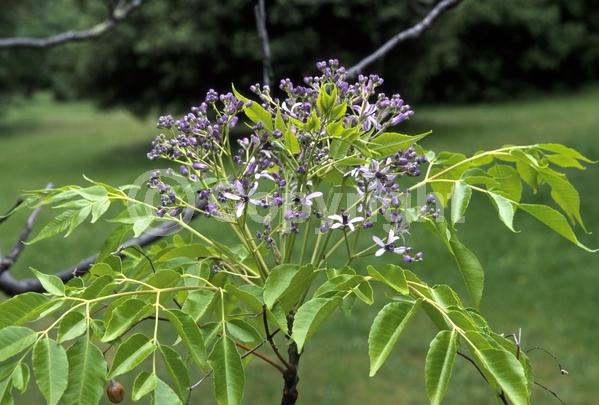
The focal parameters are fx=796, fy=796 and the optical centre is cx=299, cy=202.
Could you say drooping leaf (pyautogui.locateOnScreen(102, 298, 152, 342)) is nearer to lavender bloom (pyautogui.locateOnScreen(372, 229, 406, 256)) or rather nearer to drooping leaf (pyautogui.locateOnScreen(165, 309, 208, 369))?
drooping leaf (pyautogui.locateOnScreen(165, 309, 208, 369))

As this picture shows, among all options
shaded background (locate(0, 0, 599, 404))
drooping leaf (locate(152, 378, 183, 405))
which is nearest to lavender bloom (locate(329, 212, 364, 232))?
drooping leaf (locate(152, 378, 183, 405))

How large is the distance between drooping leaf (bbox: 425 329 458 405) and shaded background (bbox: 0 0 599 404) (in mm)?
3069

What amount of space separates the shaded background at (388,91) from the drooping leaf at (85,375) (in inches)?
125

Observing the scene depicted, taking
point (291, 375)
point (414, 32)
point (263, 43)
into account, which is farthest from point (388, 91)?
point (291, 375)

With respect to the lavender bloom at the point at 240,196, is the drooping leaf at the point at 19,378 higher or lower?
lower

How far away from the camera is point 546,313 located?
648cm

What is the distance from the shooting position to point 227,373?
1022 mm

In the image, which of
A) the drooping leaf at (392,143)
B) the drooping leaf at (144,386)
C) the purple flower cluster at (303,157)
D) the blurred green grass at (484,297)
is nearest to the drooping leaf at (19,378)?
the drooping leaf at (144,386)

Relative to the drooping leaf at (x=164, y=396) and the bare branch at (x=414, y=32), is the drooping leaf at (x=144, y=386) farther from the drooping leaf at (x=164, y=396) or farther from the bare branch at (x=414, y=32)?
the bare branch at (x=414, y=32)

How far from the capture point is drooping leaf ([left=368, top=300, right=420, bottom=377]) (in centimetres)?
101

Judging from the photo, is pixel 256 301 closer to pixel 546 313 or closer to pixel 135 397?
pixel 135 397

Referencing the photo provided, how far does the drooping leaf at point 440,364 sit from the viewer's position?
97cm

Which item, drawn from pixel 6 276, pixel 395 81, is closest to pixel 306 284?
pixel 6 276

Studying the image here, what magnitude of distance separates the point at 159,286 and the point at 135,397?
0.17m
